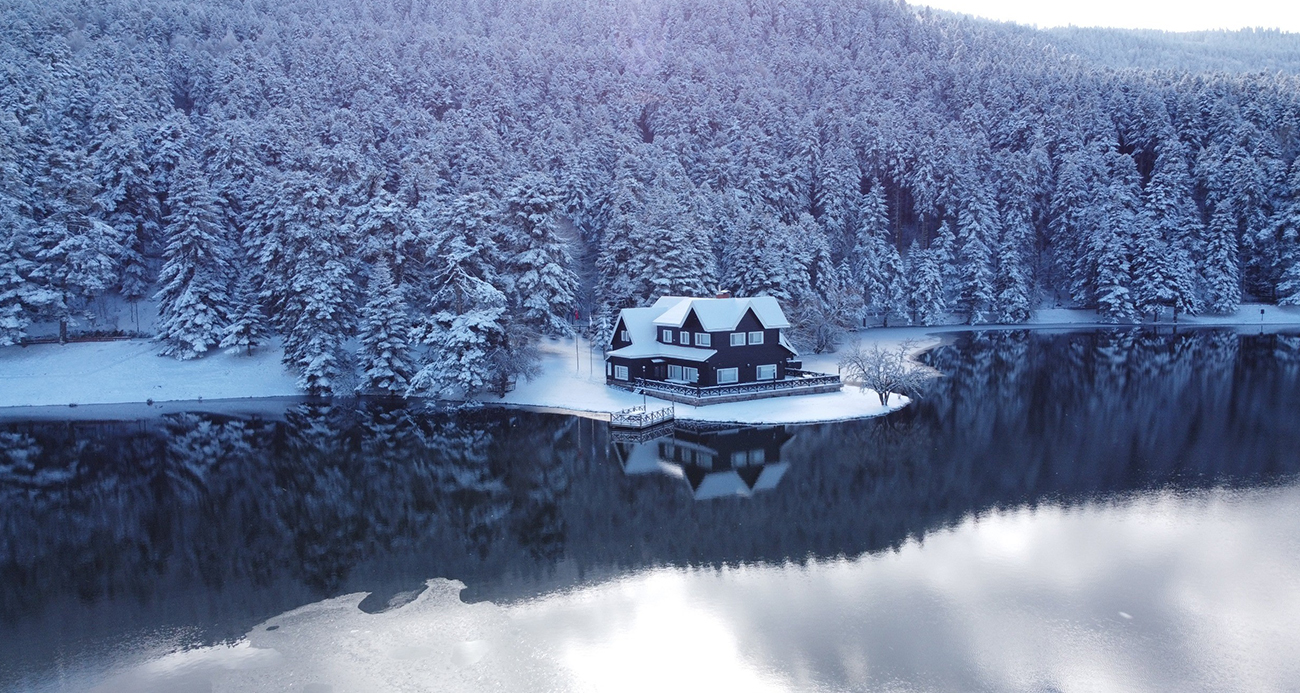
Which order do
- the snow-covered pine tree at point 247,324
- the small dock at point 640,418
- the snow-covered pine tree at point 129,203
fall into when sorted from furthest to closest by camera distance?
the snow-covered pine tree at point 129,203, the snow-covered pine tree at point 247,324, the small dock at point 640,418

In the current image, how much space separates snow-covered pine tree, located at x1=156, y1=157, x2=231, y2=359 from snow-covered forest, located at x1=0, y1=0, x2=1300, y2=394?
221 millimetres

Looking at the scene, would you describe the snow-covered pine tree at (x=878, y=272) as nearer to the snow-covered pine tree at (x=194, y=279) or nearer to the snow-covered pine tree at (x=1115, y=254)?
the snow-covered pine tree at (x=1115, y=254)

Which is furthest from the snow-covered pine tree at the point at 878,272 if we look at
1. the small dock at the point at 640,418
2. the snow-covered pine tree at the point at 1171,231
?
the small dock at the point at 640,418

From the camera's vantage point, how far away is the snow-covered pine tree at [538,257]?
5112 cm

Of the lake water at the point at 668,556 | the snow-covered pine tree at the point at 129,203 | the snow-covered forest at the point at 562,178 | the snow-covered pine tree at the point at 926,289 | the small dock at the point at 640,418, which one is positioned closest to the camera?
the lake water at the point at 668,556

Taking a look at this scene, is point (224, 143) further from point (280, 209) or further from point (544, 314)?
point (544, 314)

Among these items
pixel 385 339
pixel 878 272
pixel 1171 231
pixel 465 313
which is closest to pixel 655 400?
pixel 465 313

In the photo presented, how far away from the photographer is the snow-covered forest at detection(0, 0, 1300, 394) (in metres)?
51.6

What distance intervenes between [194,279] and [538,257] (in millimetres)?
24976

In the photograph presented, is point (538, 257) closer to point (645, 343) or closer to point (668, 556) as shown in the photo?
point (645, 343)

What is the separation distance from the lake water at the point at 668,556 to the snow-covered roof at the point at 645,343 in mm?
8375

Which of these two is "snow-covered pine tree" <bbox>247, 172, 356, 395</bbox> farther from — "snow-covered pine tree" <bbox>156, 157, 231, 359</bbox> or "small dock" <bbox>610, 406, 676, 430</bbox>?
"small dock" <bbox>610, 406, 676, 430</bbox>

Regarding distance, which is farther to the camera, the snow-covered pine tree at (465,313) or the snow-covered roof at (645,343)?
the snow-covered roof at (645,343)

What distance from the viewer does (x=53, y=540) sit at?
24.2m
